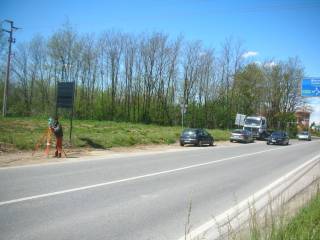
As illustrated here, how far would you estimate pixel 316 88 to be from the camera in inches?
1058

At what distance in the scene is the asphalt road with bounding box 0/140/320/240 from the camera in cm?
612

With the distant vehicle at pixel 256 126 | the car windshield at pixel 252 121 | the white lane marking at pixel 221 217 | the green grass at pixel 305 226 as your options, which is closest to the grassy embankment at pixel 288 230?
the green grass at pixel 305 226

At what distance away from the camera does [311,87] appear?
89.0ft

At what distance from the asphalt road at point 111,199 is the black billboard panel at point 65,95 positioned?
26.6 ft

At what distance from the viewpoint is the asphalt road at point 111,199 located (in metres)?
6.12

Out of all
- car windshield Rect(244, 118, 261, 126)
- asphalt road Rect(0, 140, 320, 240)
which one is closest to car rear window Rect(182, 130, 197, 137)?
asphalt road Rect(0, 140, 320, 240)

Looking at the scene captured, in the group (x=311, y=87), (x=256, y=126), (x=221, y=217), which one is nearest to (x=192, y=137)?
(x=311, y=87)

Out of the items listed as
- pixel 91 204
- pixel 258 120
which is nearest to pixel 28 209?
pixel 91 204

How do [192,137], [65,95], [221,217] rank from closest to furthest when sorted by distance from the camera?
[221,217], [65,95], [192,137]

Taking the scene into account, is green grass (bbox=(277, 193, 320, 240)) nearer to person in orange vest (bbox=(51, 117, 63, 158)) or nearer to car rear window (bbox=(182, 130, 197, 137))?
person in orange vest (bbox=(51, 117, 63, 158))

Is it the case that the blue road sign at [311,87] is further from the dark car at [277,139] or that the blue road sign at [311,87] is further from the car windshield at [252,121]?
the car windshield at [252,121]

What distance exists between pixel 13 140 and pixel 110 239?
14.7m

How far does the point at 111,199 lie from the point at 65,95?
14.2 meters

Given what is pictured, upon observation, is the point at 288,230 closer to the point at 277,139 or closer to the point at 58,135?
the point at 58,135
